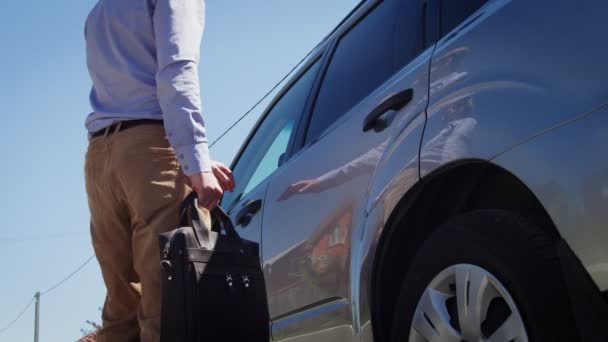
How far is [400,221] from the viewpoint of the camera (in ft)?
7.54

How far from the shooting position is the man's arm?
2.25 m

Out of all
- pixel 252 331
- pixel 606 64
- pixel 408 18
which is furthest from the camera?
pixel 408 18

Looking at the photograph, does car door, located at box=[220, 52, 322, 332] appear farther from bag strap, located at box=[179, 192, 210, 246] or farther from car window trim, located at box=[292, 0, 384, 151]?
bag strap, located at box=[179, 192, 210, 246]

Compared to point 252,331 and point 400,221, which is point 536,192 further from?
point 252,331

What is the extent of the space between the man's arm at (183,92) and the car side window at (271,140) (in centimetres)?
127

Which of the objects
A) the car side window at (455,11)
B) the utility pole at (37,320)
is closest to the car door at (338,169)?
the car side window at (455,11)

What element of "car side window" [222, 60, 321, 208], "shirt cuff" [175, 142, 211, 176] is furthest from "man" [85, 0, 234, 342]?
"car side window" [222, 60, 321, 208]

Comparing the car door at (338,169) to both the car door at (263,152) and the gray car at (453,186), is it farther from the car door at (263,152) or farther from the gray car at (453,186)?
the car door at (263,152)

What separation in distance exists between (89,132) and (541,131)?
1491mm

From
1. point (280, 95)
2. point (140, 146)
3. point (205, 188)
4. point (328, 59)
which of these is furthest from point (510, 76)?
point (280, 95)

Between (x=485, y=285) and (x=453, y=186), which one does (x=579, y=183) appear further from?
(x=453, y=186)

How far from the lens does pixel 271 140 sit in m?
4.07

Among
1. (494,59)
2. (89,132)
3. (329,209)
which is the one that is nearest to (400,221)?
(329,209)

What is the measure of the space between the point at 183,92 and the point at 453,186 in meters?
0.85
